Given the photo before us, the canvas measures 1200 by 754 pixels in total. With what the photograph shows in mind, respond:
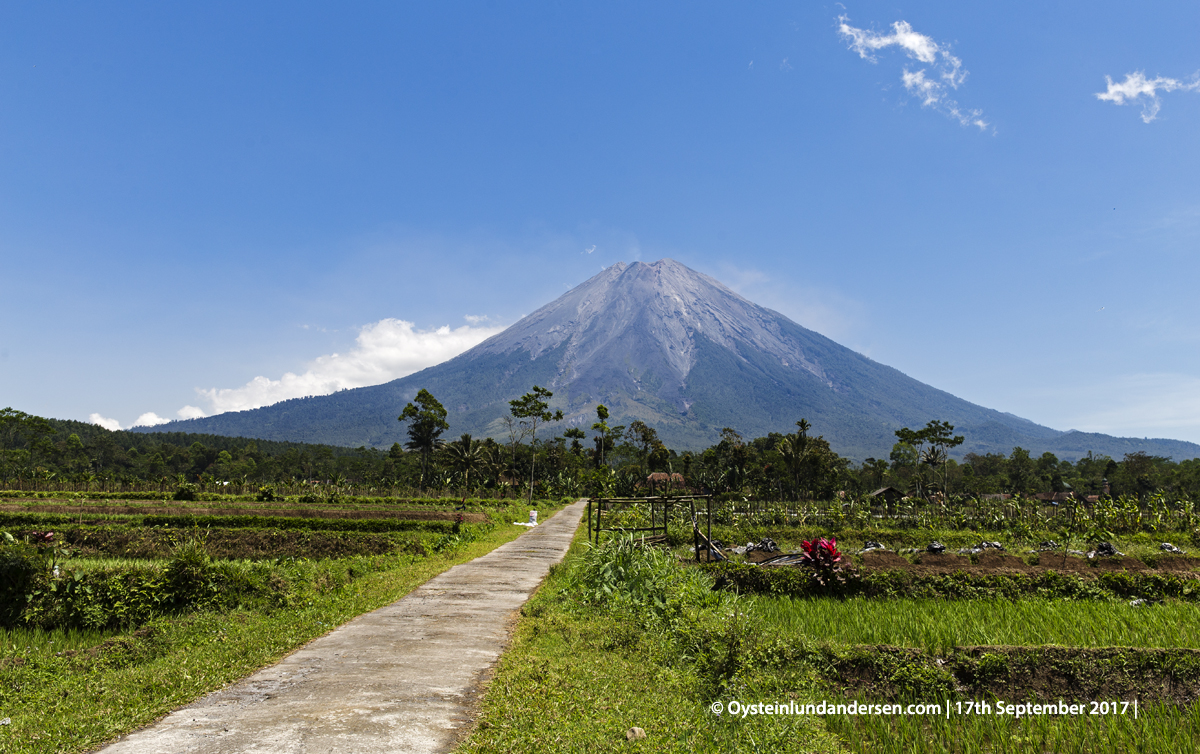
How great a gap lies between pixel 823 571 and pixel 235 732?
943 centimetres

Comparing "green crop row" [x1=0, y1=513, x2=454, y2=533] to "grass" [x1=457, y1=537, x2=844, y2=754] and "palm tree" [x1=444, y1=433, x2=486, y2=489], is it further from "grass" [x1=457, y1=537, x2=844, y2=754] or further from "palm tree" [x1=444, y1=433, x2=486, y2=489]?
"palm tree" [x1=444, y1=433, x2=486, y2=489]

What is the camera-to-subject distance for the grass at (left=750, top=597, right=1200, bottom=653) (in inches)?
279

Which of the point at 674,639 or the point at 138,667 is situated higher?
the point at 674,639

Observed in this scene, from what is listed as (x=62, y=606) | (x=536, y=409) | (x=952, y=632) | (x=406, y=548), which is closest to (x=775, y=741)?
(x=952, y=632)

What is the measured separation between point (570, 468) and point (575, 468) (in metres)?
0.55

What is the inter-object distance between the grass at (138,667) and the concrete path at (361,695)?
0.25 metres

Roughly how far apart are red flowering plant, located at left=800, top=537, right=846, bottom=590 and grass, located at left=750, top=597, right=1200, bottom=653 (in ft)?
2.25

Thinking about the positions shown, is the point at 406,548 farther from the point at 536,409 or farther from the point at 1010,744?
the point at 536,409

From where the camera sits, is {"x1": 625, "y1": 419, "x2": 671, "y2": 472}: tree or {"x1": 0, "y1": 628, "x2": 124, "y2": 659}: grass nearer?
{"x1": 0, "y1": 628, "x2": 124, "y2": 659}: grass

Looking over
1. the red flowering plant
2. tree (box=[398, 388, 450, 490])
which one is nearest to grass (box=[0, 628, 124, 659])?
the red flowering plant

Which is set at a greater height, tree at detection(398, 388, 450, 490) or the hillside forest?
tree at detection(398, 388, 450, 490)

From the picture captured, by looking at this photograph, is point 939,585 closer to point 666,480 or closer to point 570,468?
point 666,480

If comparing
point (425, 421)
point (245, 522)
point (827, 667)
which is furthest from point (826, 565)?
point (425, 421)

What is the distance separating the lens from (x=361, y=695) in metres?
4.71
